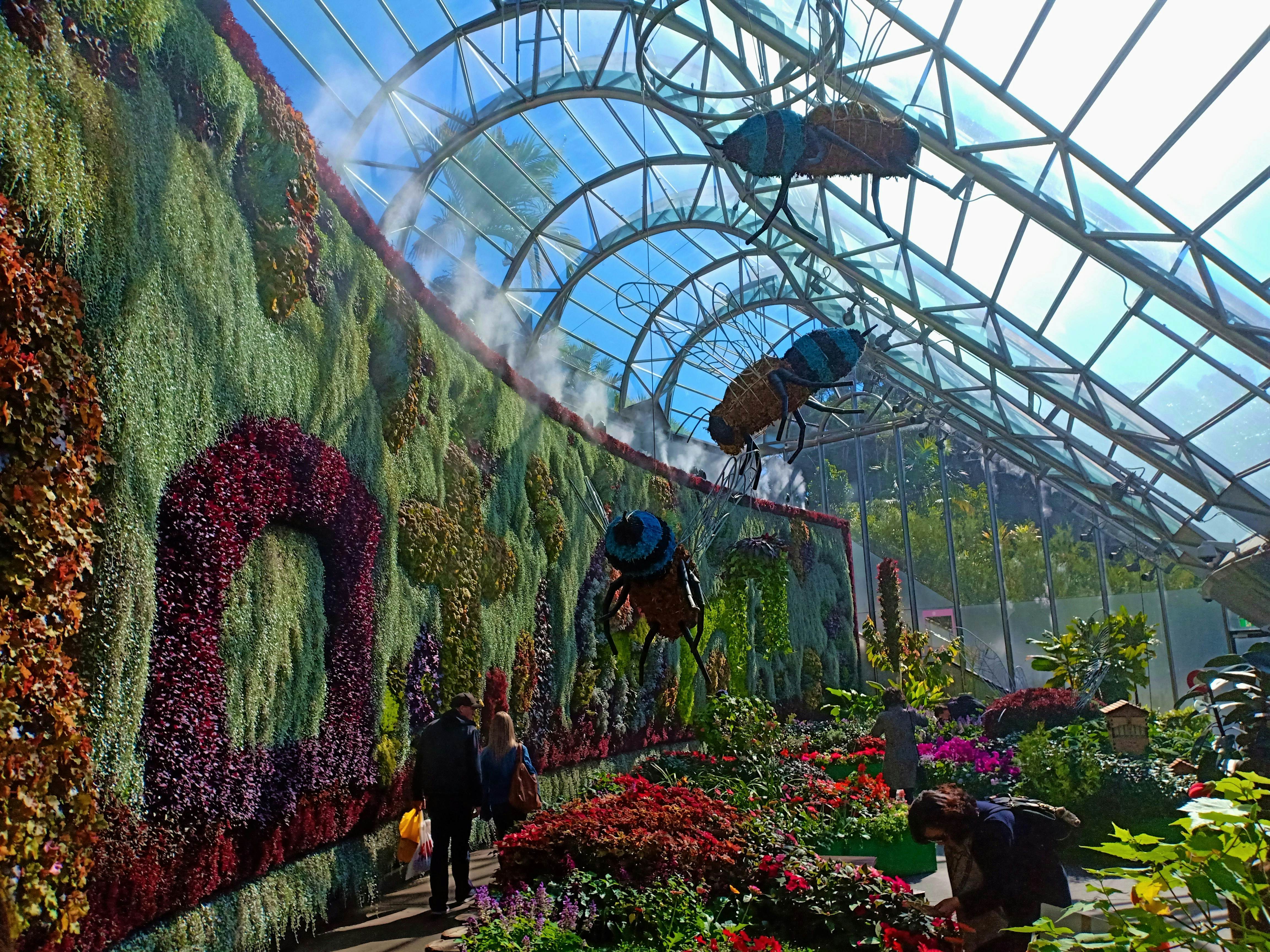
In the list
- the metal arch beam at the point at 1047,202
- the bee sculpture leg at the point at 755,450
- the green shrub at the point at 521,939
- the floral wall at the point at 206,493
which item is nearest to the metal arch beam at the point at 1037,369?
the metal arch beam at the point at 1047,202

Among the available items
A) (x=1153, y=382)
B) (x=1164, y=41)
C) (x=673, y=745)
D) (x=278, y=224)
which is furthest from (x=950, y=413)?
(x=278, y=224)

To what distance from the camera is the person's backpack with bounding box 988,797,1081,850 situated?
130 inches

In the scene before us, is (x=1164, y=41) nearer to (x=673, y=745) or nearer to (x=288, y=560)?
(x=288, y=560)

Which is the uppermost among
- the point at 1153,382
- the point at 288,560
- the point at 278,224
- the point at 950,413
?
the point at 950,413

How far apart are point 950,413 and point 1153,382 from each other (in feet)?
32.2

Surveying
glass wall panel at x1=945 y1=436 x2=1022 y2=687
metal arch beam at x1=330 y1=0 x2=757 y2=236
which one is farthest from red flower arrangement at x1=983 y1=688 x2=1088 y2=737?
metal arch beam at x1=330 y1=0 x2=757 y2=236

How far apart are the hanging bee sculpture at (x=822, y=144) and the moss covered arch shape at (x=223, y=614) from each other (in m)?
2.88

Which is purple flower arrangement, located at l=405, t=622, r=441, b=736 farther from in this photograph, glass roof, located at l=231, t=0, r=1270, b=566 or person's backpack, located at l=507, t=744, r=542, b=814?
glass roof, located at l=231, t=0, r=1270, b=566

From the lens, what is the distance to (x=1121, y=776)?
8.41 meters

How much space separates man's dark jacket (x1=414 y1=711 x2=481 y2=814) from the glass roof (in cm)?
280

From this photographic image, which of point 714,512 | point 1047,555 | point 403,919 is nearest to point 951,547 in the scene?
point 1047,555

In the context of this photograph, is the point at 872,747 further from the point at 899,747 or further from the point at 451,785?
the point at 451,785

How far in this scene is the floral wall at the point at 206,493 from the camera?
3074mm

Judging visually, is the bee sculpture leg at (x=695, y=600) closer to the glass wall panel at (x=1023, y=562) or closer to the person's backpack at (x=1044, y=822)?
the person's backpack at (x=1044, y=822)
